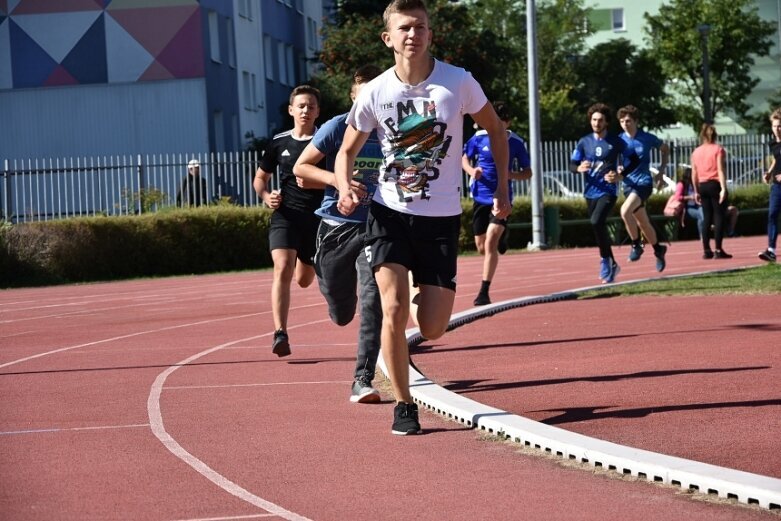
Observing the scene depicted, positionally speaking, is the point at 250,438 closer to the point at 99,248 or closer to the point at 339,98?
the point at 99,248

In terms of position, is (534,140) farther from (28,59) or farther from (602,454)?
(602,454)

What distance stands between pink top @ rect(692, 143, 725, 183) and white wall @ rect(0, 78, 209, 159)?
78.0 ft

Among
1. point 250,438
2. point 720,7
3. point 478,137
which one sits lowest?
point 250,438

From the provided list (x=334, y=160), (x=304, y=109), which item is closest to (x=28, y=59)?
(x=304, y=109)

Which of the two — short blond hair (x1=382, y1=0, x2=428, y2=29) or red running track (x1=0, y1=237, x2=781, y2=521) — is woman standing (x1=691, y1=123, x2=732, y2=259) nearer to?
red running track (x1=0, y1=237, x2=781, y2=521)

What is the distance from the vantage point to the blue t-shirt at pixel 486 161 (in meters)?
15.0

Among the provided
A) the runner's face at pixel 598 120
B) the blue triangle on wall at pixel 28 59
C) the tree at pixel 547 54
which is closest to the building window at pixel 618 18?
the tree at pixel 547 54

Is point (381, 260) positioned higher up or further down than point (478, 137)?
further down

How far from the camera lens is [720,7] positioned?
69312 mm

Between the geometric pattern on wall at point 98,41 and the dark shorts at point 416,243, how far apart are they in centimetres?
3669

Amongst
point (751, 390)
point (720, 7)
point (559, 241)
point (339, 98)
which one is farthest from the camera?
point (720, 7)

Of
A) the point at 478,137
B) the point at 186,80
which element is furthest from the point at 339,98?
the point at 478,137

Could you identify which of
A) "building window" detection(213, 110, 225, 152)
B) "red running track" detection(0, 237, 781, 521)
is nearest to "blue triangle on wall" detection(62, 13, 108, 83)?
"building window" detection(213, 110, 225, 152)

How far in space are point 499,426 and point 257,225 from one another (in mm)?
22100
